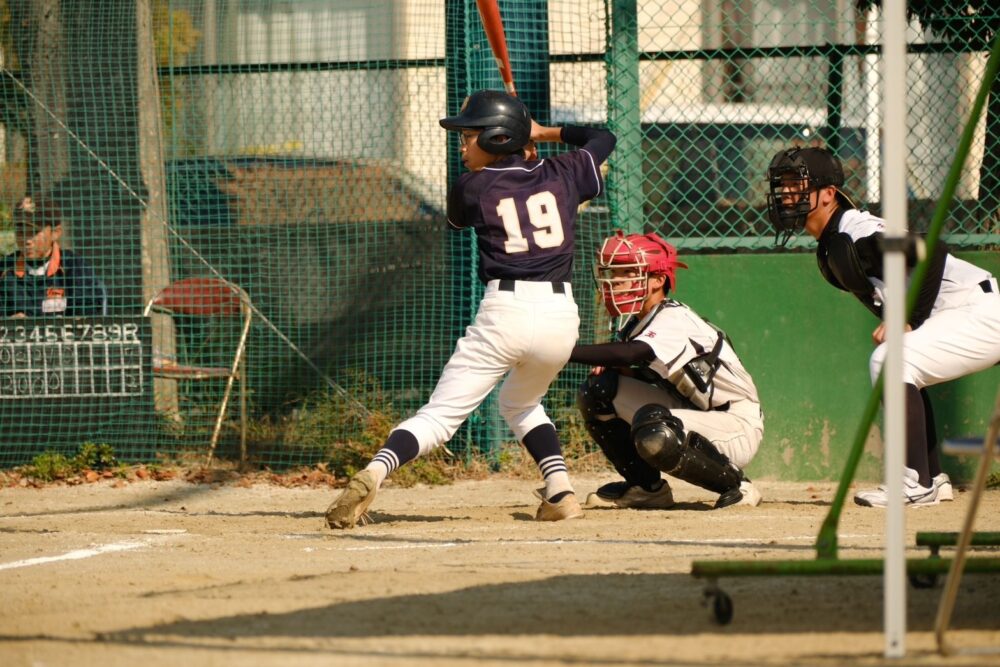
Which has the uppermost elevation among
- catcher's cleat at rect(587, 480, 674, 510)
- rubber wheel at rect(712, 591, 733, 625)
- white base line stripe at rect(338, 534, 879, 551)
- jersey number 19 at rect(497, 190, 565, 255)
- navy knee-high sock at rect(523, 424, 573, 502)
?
jersey number 19 at rect(497, 190, 565, 255)

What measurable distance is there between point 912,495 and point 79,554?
364cm

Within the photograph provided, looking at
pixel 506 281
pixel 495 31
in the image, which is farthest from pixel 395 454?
pixel 495 31

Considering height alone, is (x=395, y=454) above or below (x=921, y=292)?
below

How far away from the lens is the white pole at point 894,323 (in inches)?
119

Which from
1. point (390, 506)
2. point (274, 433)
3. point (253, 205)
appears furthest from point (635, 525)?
point (253, 205)

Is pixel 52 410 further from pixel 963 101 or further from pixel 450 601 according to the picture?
pixel 963 101

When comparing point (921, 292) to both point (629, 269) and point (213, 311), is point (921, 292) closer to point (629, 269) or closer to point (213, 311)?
point (629, 269)

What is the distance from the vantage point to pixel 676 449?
19.5 ft

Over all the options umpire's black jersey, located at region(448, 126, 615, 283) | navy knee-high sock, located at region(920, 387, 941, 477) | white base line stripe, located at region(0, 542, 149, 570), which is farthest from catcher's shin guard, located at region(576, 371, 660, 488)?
white base line stripe, located at region(0, 542, 149, 570)

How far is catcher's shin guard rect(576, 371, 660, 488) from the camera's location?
639cm

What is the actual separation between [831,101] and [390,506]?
3.68 m

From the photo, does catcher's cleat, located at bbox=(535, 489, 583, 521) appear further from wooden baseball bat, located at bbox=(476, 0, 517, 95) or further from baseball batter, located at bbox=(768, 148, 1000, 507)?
wooden baseball bat, located at bbox=(476, 0, 517, 95)

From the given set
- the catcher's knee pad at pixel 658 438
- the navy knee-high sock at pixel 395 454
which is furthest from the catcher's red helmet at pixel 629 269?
the navy knee-high sock at pixel 395 454

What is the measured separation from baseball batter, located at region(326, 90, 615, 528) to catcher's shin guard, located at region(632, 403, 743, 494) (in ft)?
1.35
